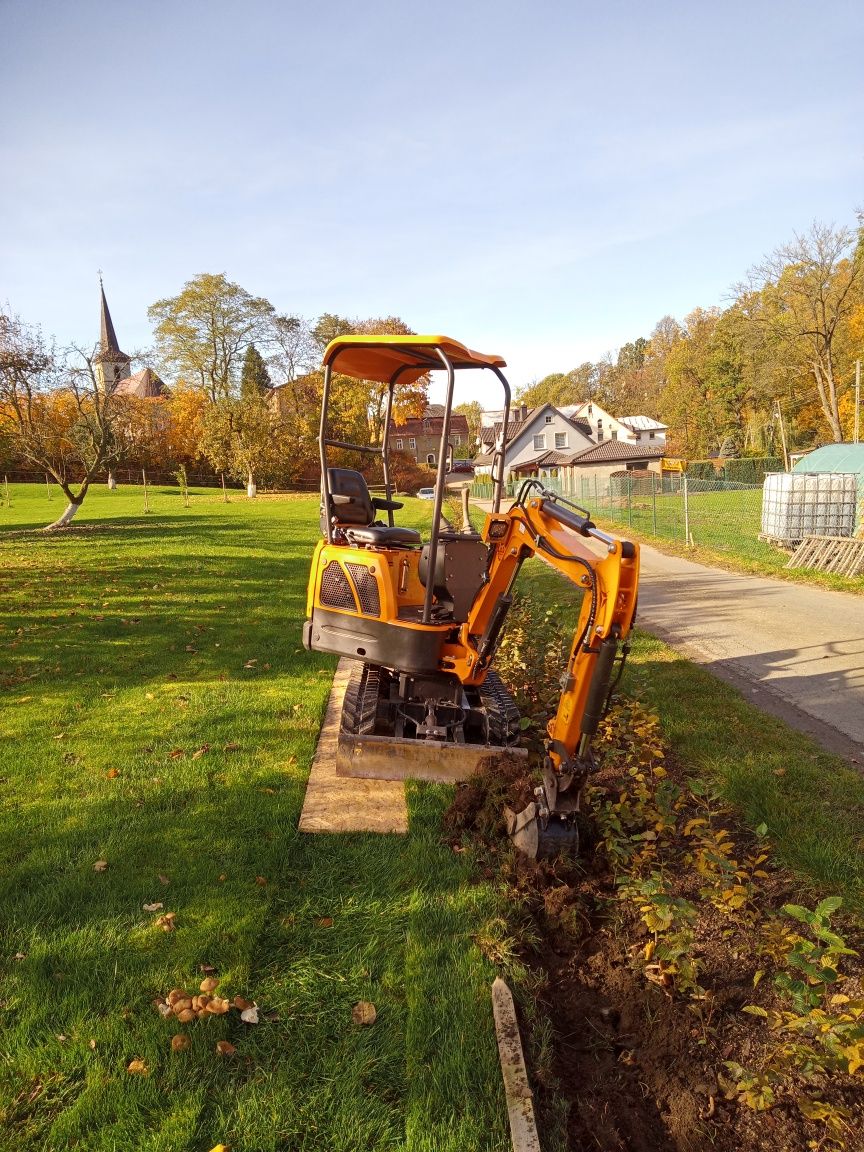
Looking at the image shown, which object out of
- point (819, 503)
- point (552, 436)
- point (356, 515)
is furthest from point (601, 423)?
point (356, 515)

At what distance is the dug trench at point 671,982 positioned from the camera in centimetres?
247

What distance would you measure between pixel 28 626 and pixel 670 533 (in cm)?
1668

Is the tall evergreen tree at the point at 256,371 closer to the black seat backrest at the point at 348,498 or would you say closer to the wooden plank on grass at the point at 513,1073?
the black seat backrest at the point at 348,498

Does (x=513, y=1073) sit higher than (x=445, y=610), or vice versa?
(x=445, y=610)

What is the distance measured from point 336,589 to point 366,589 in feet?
0.99

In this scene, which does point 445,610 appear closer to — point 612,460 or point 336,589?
point 336,589

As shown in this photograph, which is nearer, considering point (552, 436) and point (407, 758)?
point (407, 758)

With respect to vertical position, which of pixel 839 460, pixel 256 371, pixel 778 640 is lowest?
pixel 778 640

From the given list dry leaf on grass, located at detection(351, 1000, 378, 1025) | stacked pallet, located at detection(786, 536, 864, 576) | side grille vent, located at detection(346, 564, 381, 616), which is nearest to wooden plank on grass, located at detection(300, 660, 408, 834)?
side grille vent, located at detection(346, 564, 381, 616)

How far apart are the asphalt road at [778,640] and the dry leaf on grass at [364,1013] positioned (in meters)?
3.93

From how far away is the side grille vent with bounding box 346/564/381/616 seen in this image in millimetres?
4844

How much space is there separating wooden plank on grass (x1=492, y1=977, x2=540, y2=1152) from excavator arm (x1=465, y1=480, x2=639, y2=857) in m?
0.96

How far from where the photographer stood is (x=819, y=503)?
1591cm

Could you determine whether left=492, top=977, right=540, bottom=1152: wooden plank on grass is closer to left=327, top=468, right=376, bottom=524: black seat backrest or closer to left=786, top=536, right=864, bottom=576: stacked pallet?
left=327, top=468, right=376, bottom=524: black seat backrest
